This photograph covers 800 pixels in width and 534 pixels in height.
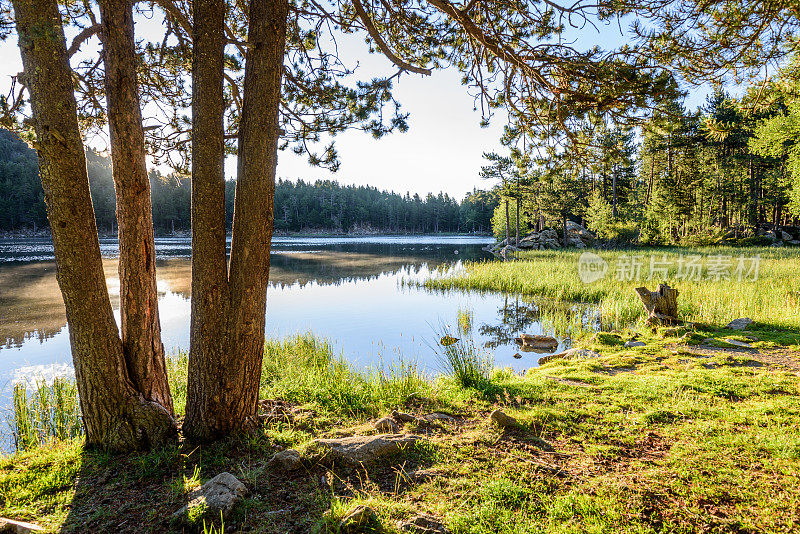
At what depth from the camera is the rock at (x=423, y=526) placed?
204 centimetres

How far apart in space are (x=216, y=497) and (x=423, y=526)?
4.15ft

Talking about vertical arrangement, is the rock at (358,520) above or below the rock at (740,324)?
above

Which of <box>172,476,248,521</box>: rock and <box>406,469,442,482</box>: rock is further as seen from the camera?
<box>406,469,442,482</box>: rock

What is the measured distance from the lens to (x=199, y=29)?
2.92 m

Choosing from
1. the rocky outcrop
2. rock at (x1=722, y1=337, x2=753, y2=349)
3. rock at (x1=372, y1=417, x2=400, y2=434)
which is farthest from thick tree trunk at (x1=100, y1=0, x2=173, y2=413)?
the rocky outcrop

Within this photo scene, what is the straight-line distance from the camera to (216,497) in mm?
2215

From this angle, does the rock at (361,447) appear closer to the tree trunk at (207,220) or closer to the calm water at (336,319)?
the tree trunk at (207,220)

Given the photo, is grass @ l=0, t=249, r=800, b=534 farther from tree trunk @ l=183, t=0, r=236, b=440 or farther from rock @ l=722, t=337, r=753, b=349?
rock @ l=722, t=337, r=753, b=349

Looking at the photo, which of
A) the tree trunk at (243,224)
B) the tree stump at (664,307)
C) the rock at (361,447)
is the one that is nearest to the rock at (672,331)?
the tree stump at (664,307)

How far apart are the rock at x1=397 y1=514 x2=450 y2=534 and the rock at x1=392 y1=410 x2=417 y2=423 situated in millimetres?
1574

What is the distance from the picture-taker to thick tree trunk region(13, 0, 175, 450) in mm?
2641

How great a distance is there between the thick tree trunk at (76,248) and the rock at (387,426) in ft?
5.96

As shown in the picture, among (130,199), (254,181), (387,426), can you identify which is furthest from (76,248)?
(387,426)

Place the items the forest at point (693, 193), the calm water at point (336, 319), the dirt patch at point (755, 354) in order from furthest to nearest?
the forest at point (693, 193)
the calm water at point (336, 319)
the dirt patch at point (755, 354)
